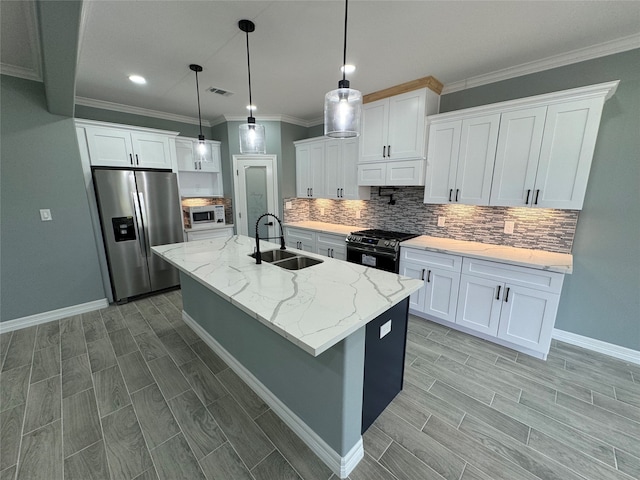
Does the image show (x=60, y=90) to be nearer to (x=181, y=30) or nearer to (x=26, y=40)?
(x=26, y=40)

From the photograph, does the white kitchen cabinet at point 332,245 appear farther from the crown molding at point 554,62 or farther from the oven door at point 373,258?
the crown molding at point 554,62

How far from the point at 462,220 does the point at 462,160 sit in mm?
714

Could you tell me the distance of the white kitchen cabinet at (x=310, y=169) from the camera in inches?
161

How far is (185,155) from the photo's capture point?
4168mm

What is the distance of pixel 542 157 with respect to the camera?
226cm

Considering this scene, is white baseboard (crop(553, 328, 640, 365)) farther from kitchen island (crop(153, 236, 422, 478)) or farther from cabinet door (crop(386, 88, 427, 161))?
cabinet door (crop(386, 88, 427, 161))

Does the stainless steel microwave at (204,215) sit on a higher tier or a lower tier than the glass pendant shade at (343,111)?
lower

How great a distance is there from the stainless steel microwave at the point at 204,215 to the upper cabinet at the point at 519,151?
329cm

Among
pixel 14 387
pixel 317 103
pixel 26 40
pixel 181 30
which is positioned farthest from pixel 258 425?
pixel 317 103

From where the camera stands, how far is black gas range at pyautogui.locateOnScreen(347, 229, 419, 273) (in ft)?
9.71

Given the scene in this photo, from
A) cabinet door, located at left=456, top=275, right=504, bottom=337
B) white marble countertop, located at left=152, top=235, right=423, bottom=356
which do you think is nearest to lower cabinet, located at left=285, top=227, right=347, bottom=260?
white marble countertop, located at left=152, top=235, right=423, bottom=356

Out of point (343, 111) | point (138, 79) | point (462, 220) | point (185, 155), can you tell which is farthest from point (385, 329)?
point (185, 155)

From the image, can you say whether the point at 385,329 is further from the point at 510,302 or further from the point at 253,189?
the point at 253,189

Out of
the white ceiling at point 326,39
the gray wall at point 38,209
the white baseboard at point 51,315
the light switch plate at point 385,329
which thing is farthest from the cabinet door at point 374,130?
the white baseboard at point 51,315
